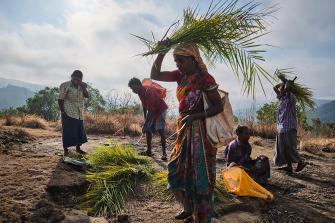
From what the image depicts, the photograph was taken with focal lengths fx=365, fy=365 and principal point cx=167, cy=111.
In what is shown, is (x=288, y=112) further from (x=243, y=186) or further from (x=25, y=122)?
(x=25, y=122)

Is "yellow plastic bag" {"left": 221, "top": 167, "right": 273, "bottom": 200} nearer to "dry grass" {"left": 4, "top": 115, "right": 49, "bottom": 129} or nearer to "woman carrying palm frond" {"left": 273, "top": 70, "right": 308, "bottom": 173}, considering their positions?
"woman carrying palm frond" {"left": 273, "top": 70, "right": 308, "bottom": 173}

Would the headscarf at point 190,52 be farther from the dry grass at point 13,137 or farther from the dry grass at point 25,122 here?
the dry grass at point 25,122

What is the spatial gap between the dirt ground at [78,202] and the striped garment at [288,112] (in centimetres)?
103

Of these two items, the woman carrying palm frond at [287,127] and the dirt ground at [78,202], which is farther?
the woman carrying palm frond at [287,127]

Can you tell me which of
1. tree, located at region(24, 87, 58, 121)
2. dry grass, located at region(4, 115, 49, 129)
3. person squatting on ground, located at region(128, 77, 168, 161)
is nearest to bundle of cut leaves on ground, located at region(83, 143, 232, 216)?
person squatting on ground, located at region(128, 77, 168, 161)

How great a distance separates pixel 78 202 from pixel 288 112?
4050 mm

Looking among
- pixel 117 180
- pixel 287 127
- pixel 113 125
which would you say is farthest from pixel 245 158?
pixel 113 125

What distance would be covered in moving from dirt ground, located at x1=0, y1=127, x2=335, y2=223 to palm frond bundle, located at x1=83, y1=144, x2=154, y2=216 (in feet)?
0.46

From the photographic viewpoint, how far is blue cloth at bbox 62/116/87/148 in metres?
7.02

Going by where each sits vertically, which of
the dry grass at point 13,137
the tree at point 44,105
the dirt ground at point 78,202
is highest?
the tree at point 44,105

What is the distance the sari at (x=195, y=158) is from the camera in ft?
10.5

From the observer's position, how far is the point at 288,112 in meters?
6.53

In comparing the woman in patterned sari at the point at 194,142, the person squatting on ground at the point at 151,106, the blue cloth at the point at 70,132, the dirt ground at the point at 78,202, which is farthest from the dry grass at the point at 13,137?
the woman in patterned sari at the point at 194,142

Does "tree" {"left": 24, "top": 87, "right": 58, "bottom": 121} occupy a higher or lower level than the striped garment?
higher
